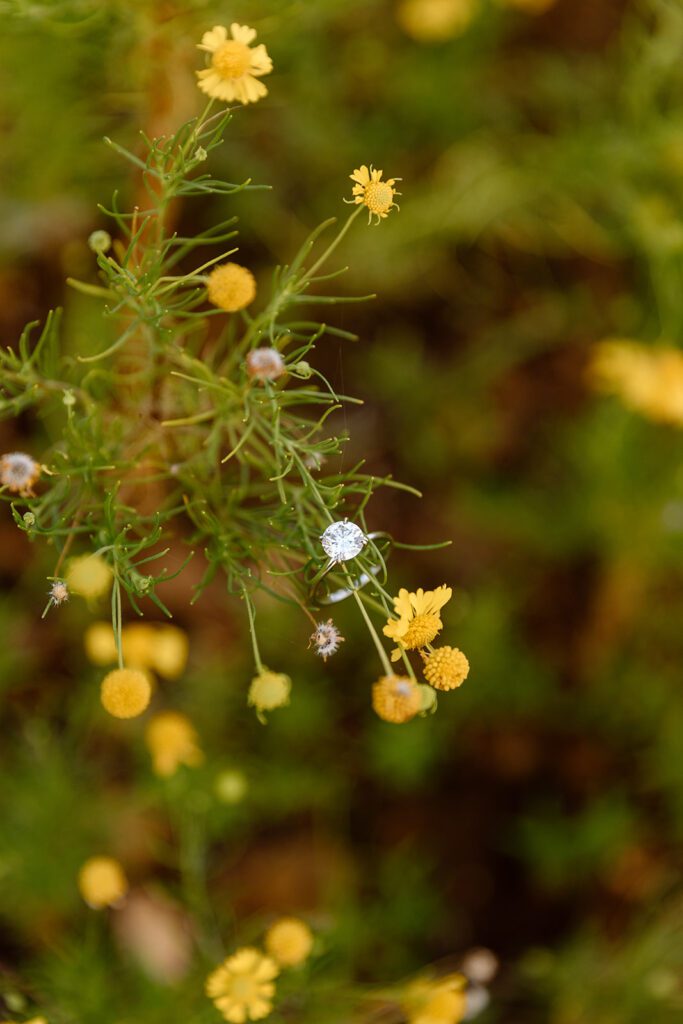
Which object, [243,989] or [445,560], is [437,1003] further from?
[445,560]

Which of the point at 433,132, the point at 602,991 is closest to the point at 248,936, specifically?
the point at 602,991

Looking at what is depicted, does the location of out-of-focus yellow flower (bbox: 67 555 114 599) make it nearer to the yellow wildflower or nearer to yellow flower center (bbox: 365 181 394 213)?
the yellow wildflower

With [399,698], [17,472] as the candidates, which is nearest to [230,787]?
[399,698]

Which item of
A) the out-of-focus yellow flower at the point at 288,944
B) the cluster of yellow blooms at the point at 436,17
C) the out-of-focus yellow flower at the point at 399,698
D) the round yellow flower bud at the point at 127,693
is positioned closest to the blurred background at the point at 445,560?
the cluster of yellow blooms at the point at 436,17

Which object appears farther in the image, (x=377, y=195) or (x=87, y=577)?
(x=87, y=577)

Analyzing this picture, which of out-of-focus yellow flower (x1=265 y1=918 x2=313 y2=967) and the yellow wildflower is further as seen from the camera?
out-of-focus yellow flower (x1=265 y1=918 x2=313 y2=967)

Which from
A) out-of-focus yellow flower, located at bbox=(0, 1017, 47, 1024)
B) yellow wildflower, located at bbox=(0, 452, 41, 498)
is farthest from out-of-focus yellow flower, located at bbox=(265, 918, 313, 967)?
yellow wildflower, located at bbox=(0, 452, 41, 498)

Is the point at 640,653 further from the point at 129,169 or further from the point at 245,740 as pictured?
the point at 129,169
